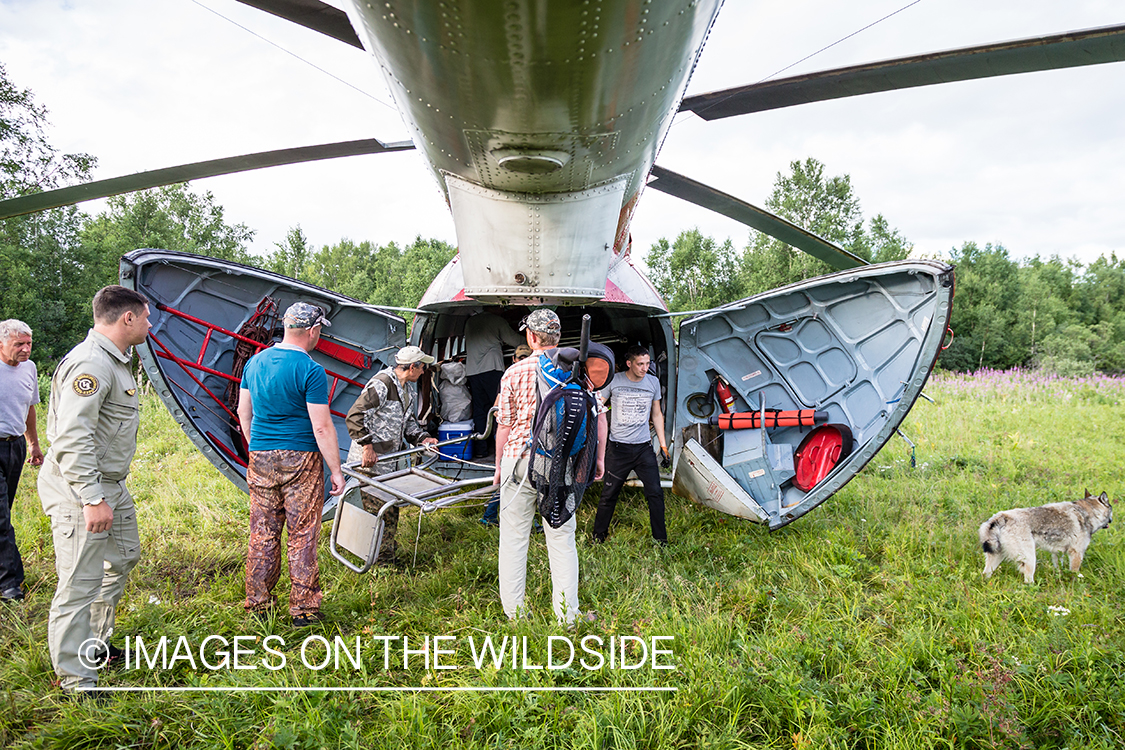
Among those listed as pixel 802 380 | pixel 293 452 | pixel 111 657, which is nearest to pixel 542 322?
pixel 293 452

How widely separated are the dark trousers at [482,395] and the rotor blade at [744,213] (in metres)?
2.72

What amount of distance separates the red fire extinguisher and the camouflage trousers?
3.48 meters

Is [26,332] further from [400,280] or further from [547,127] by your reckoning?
[400,280]

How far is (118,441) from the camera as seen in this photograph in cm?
253

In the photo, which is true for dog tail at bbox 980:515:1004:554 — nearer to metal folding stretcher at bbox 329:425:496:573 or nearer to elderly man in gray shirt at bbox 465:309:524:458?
metal folding stretcher at bbox 329:425:496:573

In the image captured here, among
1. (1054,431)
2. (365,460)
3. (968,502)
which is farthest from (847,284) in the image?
(1054,431)

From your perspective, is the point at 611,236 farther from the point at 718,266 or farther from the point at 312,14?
the point at 718,266

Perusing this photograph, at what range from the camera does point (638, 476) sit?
443 cm

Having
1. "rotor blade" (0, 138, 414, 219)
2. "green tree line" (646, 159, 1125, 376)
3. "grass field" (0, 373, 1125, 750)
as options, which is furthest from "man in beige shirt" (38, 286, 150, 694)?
"green tree line" (646, 159, 1125, 376)

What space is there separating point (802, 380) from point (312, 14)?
4.36 m

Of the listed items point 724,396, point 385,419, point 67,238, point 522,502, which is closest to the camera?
point 522,502

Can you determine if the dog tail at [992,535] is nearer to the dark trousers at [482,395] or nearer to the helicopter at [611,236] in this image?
the helicopter at [611,236]

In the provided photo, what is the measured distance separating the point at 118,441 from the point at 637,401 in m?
3.27

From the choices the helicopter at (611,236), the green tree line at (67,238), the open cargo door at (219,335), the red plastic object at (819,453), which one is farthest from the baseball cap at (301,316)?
the green tree line at (67,238)
